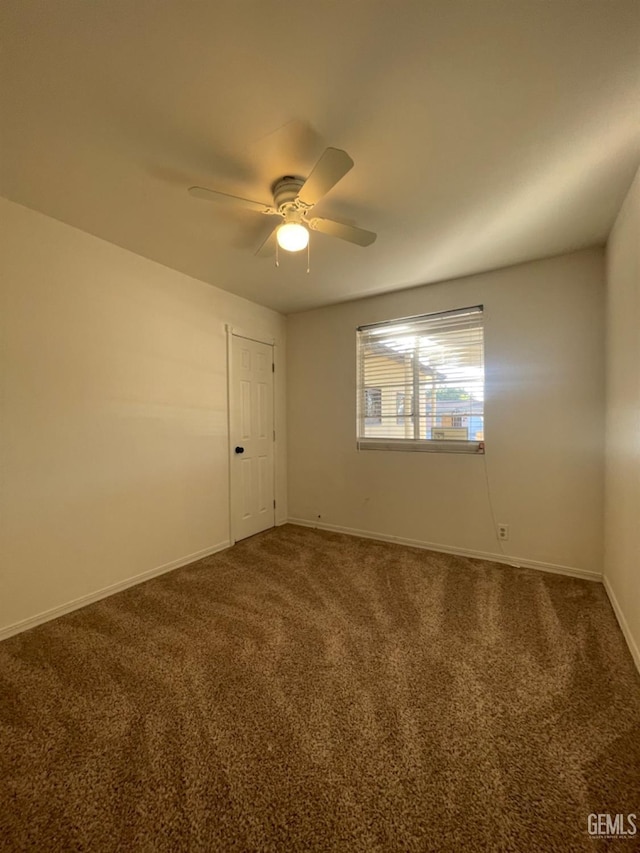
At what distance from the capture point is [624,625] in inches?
75.9

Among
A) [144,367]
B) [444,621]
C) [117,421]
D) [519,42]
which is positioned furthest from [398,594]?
[519,42]

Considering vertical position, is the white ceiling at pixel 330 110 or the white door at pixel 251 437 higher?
the white ceiling at pixel 330 110

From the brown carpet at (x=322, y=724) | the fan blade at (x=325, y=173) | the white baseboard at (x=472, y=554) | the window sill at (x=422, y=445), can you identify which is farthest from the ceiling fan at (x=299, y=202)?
the white baseboard at (x=472, y=554)

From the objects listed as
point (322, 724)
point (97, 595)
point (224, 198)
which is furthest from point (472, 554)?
point (224, 198)

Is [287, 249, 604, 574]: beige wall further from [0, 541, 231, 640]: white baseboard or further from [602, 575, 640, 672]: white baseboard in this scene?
[0, 541, 231, 640]: white baseboard

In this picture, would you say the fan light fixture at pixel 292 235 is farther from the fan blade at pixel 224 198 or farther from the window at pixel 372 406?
the window at pixel 372 406

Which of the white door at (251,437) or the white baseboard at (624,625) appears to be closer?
the white baseboard at (624,625)

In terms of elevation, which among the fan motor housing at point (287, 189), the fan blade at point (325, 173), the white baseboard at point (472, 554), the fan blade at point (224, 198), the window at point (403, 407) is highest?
the fan motor housing at point (287, 189)

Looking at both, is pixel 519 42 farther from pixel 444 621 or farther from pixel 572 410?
pixel 444 621

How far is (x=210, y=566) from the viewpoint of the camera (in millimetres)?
2938

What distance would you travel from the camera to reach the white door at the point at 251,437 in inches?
136

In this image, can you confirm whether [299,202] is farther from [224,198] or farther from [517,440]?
[517,440]

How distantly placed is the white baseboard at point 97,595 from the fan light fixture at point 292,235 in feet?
8.60

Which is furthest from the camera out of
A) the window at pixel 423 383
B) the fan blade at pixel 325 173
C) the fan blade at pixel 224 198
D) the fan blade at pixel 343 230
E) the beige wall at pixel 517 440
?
the window at pixel 423 383
